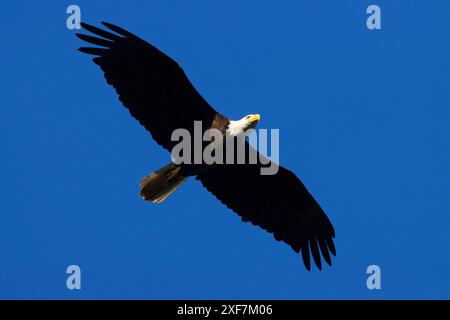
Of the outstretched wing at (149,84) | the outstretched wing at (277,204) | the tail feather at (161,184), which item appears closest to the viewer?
the outstretched wing at (149,84)

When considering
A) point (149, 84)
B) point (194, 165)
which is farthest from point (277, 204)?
point (149, 84)

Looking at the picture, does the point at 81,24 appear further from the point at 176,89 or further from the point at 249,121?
the point at 249,121

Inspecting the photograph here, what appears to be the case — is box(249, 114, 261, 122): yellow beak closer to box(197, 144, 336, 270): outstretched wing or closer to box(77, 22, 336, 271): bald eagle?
box(77, 22, 336, 271): bald eagle

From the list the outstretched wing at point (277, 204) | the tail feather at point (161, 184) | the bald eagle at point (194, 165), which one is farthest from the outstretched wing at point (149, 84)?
the outstretched wing at point (277, 204)

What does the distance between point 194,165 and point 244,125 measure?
3.33ft

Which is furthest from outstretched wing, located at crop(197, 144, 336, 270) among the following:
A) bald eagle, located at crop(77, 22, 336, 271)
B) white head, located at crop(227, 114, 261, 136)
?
white head, located at crop(227, 114, 261, 136)

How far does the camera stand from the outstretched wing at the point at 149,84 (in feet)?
50.0

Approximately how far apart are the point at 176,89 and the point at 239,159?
5.31 ft

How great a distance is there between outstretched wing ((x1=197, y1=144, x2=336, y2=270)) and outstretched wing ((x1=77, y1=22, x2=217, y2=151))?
1190 mm

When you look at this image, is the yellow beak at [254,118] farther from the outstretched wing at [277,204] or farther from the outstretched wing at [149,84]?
the outstretched wing at [277,204]

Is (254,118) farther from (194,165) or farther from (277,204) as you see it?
(277,204)

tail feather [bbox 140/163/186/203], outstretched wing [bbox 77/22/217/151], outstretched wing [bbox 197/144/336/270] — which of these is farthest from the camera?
outstretched wing [bbox 197/144/336/270]

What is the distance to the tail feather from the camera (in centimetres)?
1591

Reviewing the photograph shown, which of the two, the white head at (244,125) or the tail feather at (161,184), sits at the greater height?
the white head at (244,125)
